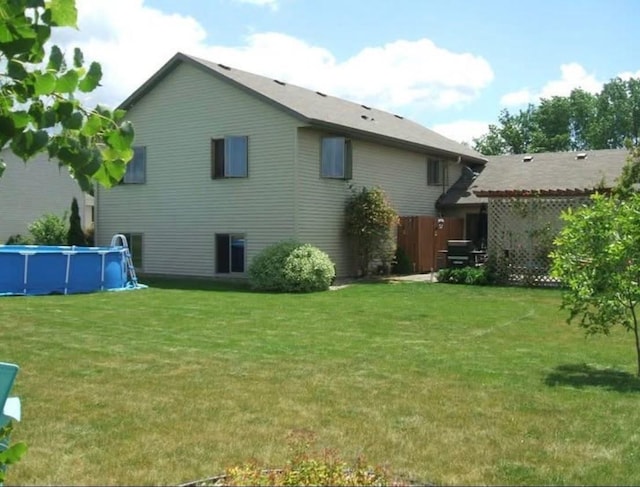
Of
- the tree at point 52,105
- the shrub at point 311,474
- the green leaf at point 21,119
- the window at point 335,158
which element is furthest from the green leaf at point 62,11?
the window at point 335,158

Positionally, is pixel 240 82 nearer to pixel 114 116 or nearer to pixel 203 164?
pixel 203 164

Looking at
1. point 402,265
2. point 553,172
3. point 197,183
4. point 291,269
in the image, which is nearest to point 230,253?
point 197,183

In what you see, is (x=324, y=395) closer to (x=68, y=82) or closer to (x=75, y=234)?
(x=68, y=82)

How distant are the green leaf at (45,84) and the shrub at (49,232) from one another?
28859 mm

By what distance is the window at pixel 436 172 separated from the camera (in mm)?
27531

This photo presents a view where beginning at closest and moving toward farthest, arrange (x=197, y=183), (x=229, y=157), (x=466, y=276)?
(x=466, y=276) → (x=229, y=157) → (x=197, y=183)

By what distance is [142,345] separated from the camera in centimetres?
957

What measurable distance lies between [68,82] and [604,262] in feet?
24.2

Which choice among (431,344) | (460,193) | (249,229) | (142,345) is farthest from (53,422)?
(460,193)

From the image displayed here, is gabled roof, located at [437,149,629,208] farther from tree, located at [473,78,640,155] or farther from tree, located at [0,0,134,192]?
tree, located at [473,78,640,155]

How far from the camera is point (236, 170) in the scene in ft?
71.9

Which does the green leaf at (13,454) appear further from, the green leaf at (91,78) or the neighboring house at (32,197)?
the neighboring house at (32,197)

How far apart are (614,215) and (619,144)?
220 ft

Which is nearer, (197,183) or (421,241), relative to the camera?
(197,183)
